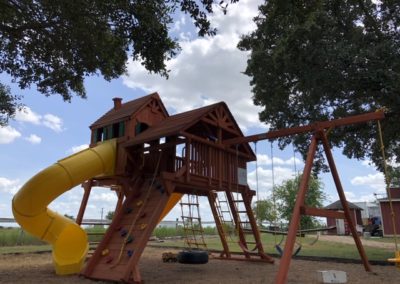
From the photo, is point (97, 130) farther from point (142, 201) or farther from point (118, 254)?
point (118, 254)

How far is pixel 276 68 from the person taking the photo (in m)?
14.5

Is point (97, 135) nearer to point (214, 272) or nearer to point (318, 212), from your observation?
point (214, 272)

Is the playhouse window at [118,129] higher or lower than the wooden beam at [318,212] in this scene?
higher

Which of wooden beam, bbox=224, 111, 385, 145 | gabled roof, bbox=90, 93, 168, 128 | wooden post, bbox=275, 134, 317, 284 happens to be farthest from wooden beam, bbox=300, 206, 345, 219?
gabled roof, bbox=90, 93, 168, 128

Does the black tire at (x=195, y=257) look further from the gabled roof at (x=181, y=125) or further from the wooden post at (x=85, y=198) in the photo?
the wooden post at (x=85, y=198)

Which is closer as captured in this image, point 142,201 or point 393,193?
point 142,201

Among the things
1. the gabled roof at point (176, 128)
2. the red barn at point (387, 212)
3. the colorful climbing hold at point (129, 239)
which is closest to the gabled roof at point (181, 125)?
the gabled roof at point (176, 128)

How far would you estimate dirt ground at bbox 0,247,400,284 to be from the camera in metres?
9.14

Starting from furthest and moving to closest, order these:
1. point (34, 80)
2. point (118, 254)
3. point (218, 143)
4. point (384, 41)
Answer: point (384, 41)
point (218, 143)
point (34, 80)
point (118, 254)

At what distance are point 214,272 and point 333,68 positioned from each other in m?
7.75

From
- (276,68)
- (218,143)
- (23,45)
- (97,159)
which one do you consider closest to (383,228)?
(276,68)

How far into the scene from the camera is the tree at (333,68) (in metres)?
12.2

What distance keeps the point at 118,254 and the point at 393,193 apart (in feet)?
110

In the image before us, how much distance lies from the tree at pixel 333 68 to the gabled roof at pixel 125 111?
4760 mm
